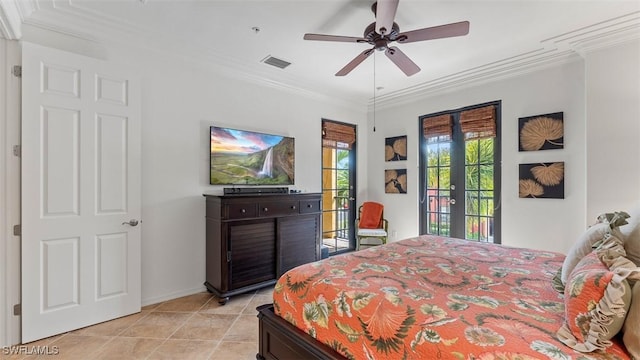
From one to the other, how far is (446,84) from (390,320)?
3.88 m

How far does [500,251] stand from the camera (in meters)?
2.25

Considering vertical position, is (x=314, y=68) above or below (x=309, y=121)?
above

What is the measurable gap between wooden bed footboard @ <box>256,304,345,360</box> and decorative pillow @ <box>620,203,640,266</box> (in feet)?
4.62

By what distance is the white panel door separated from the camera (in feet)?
7.38

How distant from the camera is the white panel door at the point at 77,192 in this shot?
2248 mm

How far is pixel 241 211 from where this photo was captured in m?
3.11

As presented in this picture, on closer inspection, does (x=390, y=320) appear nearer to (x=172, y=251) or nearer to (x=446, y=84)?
(x=172, y=251)

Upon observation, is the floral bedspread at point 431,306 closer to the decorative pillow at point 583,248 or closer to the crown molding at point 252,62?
the decorative pillow at point 583,248

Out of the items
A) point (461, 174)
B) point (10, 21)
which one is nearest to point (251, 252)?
point (10, 21)

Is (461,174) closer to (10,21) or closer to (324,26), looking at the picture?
(324,26)

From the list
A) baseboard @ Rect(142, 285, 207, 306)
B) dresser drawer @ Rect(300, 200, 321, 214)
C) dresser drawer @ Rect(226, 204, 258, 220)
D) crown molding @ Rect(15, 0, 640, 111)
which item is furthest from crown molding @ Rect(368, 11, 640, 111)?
baseboard @ Rect(142, 285, 207, 306)

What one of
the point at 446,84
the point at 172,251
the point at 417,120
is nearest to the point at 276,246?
the point at 172,251

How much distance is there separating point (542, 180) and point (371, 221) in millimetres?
2342

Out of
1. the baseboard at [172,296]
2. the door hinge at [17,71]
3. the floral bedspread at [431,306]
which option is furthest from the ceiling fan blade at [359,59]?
the baseboard at [172,296]
